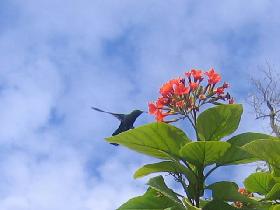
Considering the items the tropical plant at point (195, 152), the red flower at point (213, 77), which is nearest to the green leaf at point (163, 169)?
the tropical plant at point (195, 152)

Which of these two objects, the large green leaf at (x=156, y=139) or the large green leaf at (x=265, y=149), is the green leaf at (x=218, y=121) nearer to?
the large green leaf at (x=156, y=139)

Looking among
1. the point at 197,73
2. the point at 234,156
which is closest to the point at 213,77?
the point at 197,73

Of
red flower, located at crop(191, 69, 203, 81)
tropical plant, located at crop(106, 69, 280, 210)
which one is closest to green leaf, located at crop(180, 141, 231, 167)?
tropical plant, located at crop(106, 69, 280, 210)

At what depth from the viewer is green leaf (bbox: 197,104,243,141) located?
232 cm

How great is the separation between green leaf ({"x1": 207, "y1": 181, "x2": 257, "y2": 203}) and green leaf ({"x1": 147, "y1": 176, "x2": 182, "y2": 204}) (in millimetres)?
203

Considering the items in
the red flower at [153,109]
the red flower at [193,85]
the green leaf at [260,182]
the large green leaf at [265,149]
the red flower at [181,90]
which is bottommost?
the green leaf at [260,182]

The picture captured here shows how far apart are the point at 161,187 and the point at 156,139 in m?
0.23

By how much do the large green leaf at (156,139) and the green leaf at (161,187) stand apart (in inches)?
4.9

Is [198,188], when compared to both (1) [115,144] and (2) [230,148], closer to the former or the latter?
(2) [230,148]

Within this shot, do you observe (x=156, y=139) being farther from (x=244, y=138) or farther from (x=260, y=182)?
(x=260, y=182)

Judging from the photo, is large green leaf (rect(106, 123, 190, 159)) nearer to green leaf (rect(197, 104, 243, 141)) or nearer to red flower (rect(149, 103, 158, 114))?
green leaf (rect(197, 104, 243, 141))

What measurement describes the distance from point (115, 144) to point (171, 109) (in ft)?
1.12

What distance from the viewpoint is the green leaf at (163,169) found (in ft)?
7.66

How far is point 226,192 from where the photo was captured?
7.68 feet
